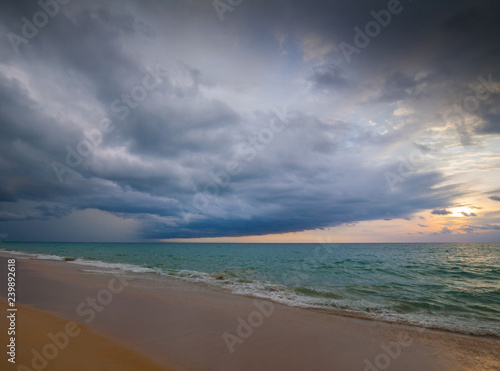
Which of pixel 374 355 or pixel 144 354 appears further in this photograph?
pixel 374 355

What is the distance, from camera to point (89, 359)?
14.9ft

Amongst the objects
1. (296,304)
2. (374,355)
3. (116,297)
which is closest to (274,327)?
(374,355)

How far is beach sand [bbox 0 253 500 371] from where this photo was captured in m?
4.87

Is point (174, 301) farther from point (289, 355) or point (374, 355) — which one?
point (374, 355)

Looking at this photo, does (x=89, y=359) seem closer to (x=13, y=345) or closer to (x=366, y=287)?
(x=13, y=345)

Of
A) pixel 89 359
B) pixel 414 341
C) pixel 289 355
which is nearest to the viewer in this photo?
pixel 89 359

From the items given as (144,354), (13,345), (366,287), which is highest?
(13,345)

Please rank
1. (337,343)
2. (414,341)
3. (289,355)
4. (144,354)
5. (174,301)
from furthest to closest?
(174,301), (414,341), (337,343), (289,355), (144,354)

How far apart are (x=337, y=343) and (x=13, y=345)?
7545 millimetres

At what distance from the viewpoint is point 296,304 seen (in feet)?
34.5

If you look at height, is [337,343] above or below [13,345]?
below

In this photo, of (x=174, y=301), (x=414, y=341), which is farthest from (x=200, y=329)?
(x=414, y=341)

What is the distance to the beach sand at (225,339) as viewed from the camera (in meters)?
4.87

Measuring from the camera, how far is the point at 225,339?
6102 millimetres
